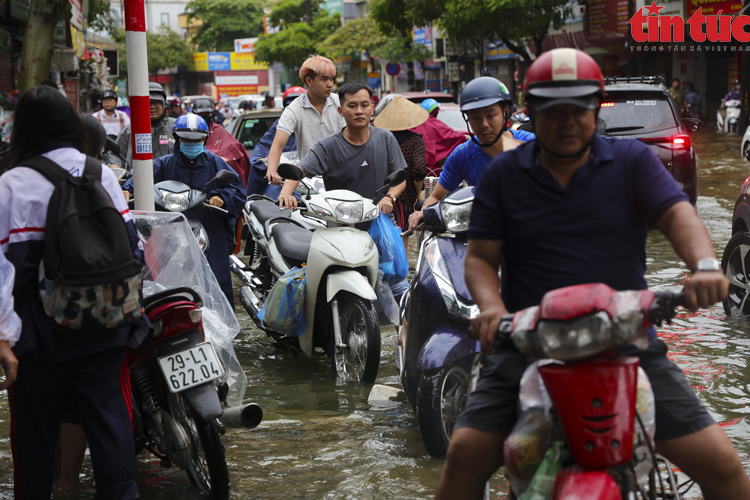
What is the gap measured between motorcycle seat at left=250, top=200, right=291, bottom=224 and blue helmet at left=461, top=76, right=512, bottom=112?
264cm

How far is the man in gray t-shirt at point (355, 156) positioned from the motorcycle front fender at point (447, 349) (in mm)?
1910

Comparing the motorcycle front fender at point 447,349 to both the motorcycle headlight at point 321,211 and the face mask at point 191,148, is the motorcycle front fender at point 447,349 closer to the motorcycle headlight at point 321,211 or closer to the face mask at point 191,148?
the motorcycle headlight at point 321,211

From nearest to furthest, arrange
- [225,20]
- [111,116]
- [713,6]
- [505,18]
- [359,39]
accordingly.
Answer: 1. [111,116]
2. [713,6]
3. [505,18]
4. [359,39]
5. [225,20]

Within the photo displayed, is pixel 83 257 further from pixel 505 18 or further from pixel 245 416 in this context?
pixel 505 18

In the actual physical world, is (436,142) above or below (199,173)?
above

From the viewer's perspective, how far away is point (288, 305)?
5.95 meters

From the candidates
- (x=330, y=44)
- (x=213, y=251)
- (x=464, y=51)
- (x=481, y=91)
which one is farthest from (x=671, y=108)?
(x=330, y=44)

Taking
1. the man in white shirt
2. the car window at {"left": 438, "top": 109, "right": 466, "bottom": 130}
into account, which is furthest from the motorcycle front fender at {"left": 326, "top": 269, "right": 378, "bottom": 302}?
the car window at {"left": 438, "top": 109, "right": 466, "bottom": 130}

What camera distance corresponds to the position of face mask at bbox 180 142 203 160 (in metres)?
6.41

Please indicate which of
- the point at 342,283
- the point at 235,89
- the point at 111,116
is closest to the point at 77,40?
the point at 111,116

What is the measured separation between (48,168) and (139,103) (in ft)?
8.18

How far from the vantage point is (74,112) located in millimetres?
3344

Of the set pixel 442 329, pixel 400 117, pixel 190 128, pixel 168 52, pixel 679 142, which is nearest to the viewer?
→ pixel 442 329

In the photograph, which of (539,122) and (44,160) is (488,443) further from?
(44,160)
